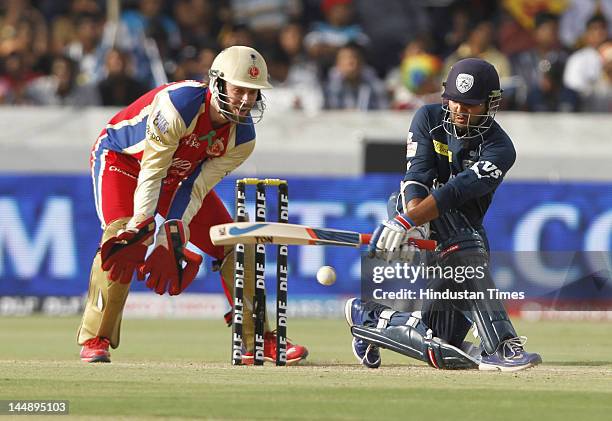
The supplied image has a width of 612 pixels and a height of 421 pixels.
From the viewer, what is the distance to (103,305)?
9383mm

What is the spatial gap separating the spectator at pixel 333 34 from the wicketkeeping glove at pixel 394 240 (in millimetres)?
9580

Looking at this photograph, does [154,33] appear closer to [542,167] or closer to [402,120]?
[402,120]

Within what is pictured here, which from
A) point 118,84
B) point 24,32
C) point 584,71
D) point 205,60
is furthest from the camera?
point 24,32

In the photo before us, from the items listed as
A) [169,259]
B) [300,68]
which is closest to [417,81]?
[300,68]

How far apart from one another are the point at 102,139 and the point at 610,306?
3702 millimetres

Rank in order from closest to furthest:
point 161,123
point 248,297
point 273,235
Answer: point 273,235
point 161,123
point 248,297

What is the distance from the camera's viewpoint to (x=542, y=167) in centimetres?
1627

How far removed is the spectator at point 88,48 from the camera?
58.1 ft

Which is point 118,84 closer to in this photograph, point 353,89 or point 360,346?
point 353,89

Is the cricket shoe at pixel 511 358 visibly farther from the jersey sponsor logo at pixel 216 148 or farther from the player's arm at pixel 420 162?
the jersey sponsor logo at pixel 216 148

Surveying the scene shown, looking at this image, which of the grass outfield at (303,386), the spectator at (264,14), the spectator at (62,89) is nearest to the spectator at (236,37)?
the spectator at (264,14)

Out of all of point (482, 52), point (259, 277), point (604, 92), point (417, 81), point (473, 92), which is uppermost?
point (482, 52)

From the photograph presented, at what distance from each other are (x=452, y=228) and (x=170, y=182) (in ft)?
6.35

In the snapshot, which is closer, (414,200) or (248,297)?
(414,200)
